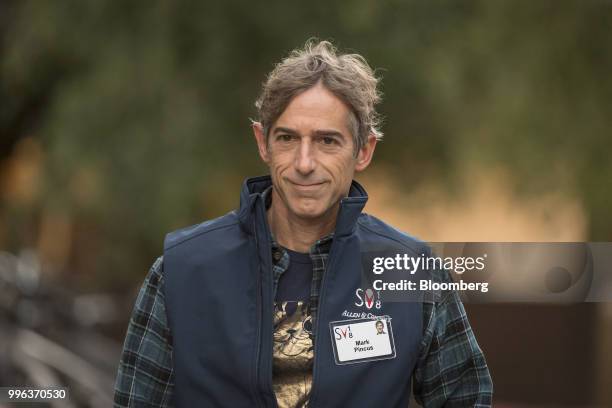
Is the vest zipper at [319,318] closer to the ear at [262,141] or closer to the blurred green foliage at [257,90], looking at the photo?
the ear at [262,141]

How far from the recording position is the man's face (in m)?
2.68

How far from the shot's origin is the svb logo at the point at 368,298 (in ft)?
8.80

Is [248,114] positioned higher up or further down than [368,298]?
higher up

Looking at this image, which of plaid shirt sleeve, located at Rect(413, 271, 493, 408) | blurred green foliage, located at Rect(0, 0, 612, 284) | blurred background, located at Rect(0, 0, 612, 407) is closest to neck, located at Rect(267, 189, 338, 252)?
plaid shirt sleeve, located at Rect(413, 271, 493, 408)

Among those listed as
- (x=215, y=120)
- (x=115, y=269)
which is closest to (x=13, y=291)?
(x=115, y=269)

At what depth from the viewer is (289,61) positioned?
277cm

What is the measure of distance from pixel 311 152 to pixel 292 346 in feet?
1.60

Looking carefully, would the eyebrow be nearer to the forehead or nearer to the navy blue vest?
the forehead

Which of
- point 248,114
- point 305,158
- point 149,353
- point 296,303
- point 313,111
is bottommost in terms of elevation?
point 149,353

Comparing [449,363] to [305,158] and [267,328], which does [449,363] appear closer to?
[267,328]

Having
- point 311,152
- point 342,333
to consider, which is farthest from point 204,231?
point 342,333

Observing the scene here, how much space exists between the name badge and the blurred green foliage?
13.9 ft

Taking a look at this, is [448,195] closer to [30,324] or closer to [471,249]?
[30,324]

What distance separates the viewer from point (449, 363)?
9.20 feet
